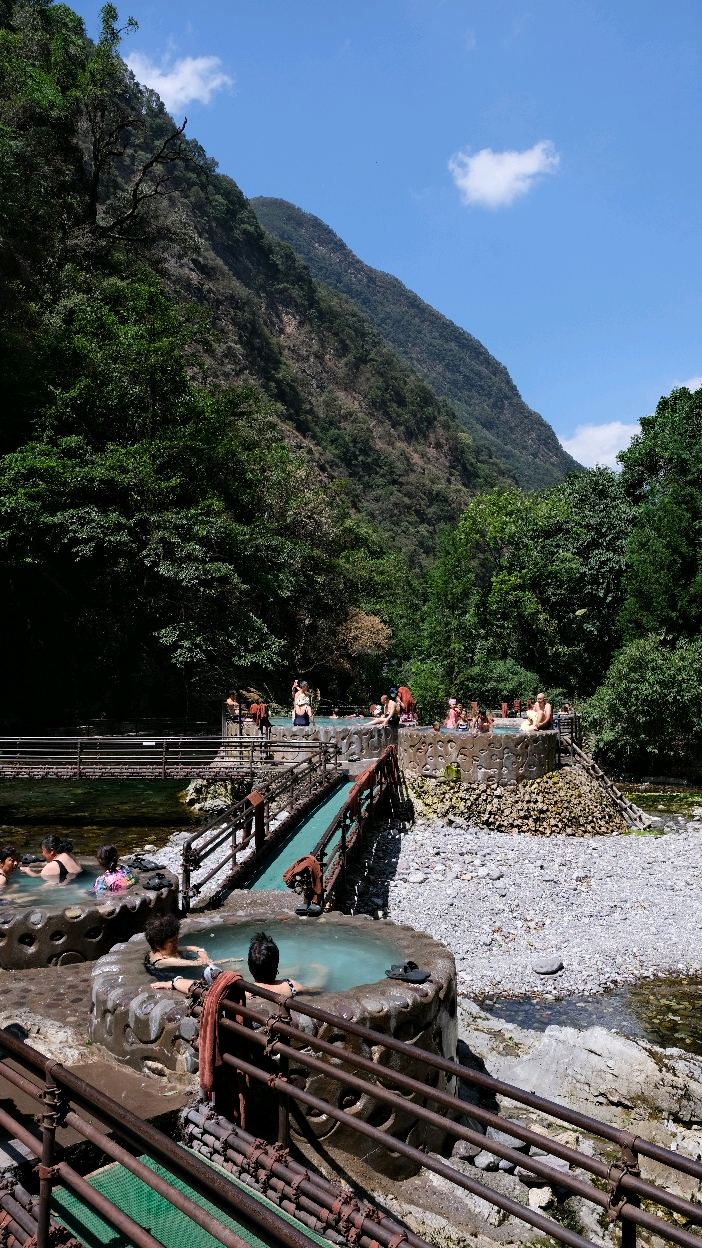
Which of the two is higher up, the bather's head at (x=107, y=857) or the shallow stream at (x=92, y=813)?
the bather's head at (x=107, y=857)

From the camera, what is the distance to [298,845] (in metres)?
13.9

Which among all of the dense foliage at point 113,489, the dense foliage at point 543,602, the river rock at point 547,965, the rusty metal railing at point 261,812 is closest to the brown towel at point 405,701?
the rusty metal railing at point 261,812

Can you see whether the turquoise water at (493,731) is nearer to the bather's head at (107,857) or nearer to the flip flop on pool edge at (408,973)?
the bather's head at (107,857)

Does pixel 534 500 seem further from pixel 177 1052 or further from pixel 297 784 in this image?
pixel 177 1052

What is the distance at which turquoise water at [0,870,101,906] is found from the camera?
878 centimetres

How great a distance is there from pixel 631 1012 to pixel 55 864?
8223mm

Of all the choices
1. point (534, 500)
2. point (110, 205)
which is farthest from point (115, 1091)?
point (110, 205)

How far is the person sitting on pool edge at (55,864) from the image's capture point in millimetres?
9570

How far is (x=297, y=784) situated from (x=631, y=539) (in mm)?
23299

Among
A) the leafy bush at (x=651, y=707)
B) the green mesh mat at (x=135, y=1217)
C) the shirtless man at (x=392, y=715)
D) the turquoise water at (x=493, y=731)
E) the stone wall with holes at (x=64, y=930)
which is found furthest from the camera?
the leafy bush at (x=651, y=707)

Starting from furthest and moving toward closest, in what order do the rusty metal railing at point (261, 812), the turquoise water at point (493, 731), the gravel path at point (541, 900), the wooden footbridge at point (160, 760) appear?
the turquoise water at point (493, 731) → the wooden footbridge at point (160, 760) → the gravel path at point (541, 900) → the rusty metal railing at point (261, 812)

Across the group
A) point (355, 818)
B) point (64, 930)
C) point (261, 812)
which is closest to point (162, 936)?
point (64, 930)

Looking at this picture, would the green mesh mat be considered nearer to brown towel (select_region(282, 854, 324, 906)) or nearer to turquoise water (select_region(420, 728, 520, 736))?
brown towel (select_region(282, 854, 324, 906))

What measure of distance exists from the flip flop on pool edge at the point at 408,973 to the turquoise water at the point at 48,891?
352 centimetres
